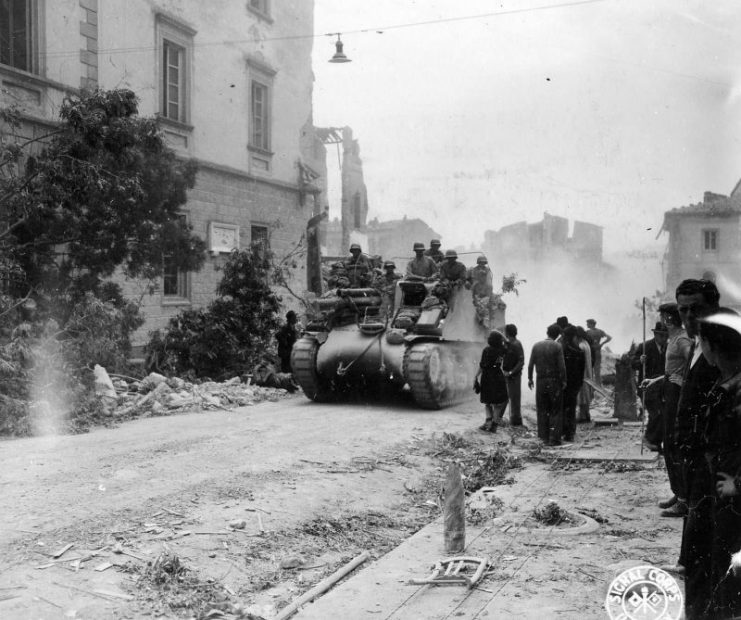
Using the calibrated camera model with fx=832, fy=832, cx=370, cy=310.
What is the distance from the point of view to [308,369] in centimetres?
1348

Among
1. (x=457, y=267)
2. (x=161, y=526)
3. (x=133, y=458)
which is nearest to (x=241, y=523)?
(x=161, y=526)

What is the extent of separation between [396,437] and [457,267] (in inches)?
175

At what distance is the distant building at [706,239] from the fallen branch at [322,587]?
13.4 metres

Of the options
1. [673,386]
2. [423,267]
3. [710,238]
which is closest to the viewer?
[673,386]

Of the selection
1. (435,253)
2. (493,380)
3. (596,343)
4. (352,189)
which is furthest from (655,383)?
(352,189)

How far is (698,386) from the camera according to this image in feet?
13.8

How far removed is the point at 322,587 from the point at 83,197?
8.60 meters

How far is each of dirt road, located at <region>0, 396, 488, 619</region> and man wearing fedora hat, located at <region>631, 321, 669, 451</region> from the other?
2.41 meters

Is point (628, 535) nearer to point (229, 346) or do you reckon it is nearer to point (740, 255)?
point (229, 346)

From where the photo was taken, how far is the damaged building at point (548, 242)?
1297 inches

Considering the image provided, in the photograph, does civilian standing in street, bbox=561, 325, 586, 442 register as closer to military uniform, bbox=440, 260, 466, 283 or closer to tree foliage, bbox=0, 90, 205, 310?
military uniform, bbox=440, 260, 466, 283

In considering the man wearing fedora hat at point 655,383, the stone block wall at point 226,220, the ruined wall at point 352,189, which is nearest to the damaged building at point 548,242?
the ruined wall at point 352,189

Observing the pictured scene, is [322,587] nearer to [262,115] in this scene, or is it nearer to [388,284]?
[388,284]

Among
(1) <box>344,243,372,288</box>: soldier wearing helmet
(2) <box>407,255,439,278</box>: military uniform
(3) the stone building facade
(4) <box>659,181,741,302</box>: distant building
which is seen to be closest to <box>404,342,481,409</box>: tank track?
(2) <box>407,255,439,278</box>: military uniform
